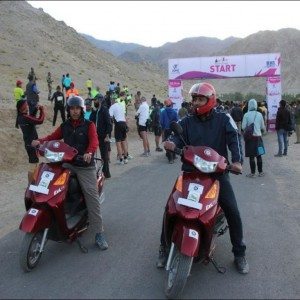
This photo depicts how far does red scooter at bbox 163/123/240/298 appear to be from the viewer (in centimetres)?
447

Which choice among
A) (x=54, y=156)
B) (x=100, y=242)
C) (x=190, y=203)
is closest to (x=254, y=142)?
(x=100, y=242)

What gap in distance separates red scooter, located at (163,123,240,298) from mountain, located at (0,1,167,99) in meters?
32.9

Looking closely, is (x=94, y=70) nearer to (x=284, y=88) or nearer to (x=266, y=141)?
(x=266, y=141)

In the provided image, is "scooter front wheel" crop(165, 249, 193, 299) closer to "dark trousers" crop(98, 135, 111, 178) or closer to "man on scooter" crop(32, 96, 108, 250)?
"man on scooter" crop(32, 96, 108, 250)

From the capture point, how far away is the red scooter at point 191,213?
4469mm

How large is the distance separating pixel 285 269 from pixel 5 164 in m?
9.33

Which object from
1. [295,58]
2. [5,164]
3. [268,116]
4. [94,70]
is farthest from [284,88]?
[5,164]

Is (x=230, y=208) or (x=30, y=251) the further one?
(x=30, y=251)

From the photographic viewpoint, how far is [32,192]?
5.36 meters

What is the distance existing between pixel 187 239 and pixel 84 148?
216 centimetres

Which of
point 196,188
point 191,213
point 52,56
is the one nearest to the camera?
point 191,213

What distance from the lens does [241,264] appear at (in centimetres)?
517

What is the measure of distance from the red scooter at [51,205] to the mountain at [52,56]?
31.6 meters

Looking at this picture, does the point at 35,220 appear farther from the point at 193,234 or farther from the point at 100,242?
the point at 193,234
